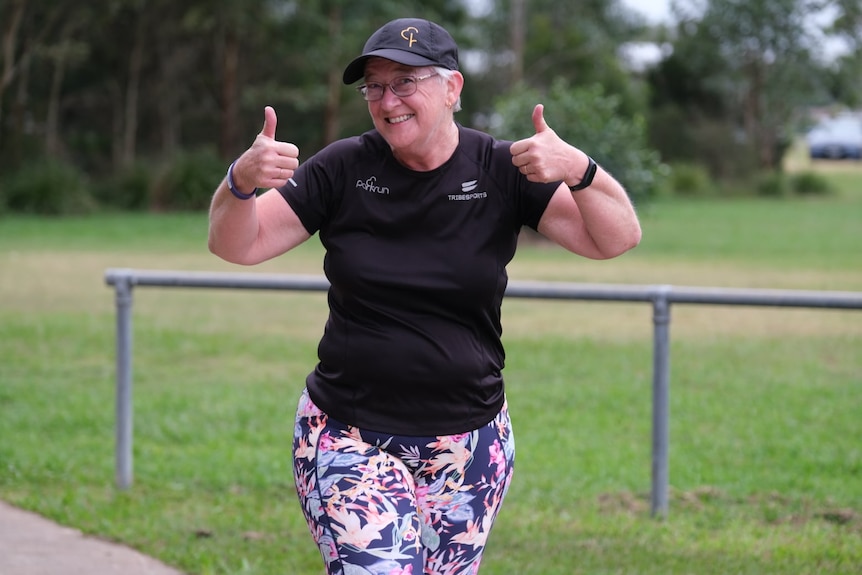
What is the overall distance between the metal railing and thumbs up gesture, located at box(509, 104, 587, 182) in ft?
7.74

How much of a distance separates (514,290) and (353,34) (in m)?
32.7

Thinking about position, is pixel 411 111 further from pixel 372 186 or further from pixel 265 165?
pixel 265 165

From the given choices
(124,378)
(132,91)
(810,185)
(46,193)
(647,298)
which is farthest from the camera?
(810,185)

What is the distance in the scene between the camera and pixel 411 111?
116 inches

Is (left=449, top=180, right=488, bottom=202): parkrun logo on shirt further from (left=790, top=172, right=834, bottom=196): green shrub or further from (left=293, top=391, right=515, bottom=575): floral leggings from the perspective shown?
(left=790, top=172, right=834, bottom=196): green shrub

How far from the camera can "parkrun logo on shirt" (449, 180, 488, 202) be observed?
301cm

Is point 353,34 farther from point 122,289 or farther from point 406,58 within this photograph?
point 406,58

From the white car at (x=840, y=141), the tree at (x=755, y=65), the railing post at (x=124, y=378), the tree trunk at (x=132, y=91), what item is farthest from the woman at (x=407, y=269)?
the white car at (x=840, y=141)

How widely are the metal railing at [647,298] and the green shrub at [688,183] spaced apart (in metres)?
38.8

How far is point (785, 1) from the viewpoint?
163 ft

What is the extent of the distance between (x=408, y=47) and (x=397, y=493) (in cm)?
107

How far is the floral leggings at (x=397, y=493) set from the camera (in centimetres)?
292

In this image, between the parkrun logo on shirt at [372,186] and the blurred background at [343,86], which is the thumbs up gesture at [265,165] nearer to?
the parkrun logo on shirt at [372,186]

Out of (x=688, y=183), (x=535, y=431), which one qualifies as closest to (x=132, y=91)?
(x=688, y=183)
